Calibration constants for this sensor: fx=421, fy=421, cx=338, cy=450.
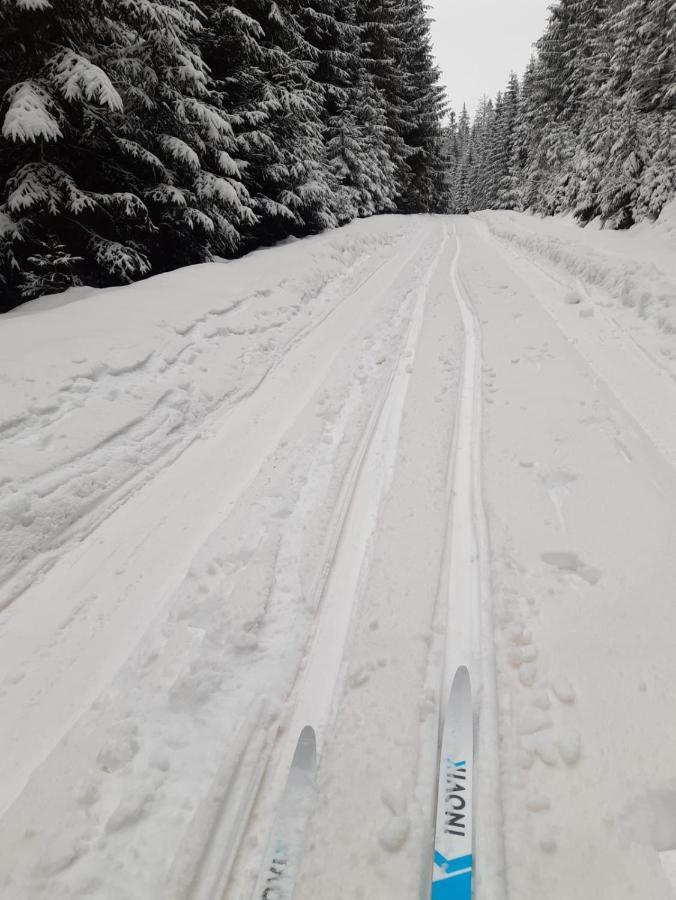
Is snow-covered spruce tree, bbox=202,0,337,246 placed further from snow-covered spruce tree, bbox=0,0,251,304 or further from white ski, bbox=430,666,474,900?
white ski, bbox=430,666,474,900

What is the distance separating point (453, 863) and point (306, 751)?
2.09ft

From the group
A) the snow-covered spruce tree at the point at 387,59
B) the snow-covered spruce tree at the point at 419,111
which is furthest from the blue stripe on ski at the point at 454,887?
the snow-covered spruce tree at the point at 419,111

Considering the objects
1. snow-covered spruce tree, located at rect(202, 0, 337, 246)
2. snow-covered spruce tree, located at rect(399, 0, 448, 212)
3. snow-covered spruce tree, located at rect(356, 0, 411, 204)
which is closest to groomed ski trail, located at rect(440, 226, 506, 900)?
snow-covered spruce tree, located at rect(202, 0, 337, 246)

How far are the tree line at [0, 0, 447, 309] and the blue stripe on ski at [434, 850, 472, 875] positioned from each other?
785 cm

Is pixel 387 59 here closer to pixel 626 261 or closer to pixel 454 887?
pixel 626 261

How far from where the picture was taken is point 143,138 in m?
7.67

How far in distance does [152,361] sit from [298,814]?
4.56m

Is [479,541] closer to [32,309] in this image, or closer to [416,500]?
[416,500]

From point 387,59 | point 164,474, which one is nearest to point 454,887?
point 164,474

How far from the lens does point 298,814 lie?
5.33ft

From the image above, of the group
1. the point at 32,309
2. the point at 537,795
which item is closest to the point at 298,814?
the point at 537,795

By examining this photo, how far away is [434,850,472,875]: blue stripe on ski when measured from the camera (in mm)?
1439

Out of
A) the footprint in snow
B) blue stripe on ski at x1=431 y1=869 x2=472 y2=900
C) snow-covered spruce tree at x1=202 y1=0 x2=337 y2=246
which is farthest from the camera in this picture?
snow-covered spruce tree at x1=202 y1=0 x2=337 y2=246

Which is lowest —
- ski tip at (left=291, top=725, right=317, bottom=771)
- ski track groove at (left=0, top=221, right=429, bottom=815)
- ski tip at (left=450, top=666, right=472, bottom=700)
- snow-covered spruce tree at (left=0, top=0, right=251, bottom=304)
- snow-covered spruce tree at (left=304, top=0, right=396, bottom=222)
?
ski tip at (left=291, top=725, right=317, bottom=771)
